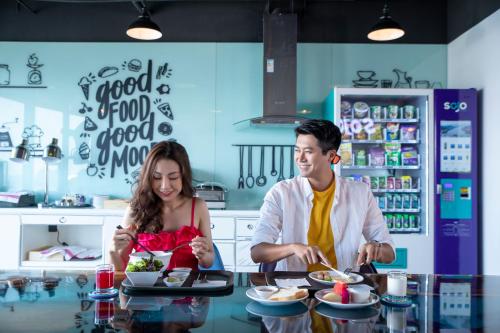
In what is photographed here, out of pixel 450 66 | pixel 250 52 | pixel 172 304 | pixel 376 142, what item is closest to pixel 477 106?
pixel 450 66

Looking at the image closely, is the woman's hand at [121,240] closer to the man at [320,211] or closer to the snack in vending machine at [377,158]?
the man at [320,211]

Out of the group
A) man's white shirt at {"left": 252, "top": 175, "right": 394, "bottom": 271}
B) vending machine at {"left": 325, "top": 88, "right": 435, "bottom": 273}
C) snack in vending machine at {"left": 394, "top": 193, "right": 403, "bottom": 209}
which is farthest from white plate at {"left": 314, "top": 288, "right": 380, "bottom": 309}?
snack in vending machine at {"left": 394, "top": 193, "right": 403, "bottom": 209}

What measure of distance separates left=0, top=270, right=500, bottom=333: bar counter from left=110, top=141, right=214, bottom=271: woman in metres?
0.41

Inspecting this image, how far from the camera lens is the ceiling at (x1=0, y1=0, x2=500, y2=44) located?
4.57 m

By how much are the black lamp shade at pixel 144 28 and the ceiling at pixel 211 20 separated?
0.87m

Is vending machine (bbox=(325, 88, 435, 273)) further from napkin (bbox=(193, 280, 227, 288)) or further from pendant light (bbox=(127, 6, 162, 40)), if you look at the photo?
napkin (bbox=(193, 280, 227, 288))

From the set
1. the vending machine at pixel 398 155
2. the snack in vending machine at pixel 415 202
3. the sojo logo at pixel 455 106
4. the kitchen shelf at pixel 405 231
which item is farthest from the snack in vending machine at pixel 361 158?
the sojo logo at pixel 455 106

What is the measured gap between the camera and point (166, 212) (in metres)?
2.13

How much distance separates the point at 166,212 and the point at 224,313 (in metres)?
0.99

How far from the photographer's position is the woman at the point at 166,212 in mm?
1947

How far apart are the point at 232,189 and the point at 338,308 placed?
330 cm

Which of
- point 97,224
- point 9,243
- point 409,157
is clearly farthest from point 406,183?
point 9,243

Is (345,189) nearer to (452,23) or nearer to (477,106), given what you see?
(477,106)

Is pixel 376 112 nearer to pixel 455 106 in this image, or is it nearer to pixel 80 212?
pixel 455 106
